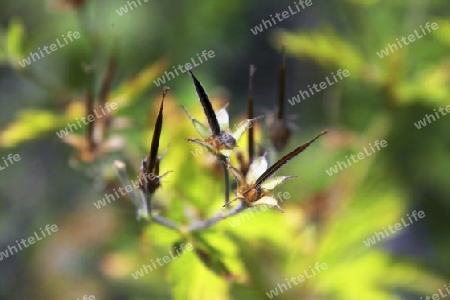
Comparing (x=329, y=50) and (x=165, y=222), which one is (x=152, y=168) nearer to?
(x=165, y=222)

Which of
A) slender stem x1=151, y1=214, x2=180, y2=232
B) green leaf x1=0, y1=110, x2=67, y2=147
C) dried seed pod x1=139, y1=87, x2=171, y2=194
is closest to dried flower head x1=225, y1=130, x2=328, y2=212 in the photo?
dried seed pod x1=139, y1=87, x2=171, y2=194

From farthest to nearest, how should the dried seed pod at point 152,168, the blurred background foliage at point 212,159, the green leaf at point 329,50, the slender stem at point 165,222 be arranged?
the green leaf at point 329,50, the blurred background foliage at point 212,159, the slender stem at point 165,222, the dried seed pod at point 152,168

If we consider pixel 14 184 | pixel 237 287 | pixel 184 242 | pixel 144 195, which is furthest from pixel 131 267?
pixel 14 184

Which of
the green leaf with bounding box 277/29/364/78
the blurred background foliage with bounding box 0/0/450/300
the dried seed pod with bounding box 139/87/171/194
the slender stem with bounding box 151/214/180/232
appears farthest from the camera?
the green leaf with bounding box 277/29/364/78

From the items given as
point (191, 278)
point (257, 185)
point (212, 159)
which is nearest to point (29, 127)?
point (212, 159)

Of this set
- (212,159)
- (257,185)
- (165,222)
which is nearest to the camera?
(257,185)

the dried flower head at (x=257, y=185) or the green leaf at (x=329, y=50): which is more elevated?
the green leaf at (x=329, y=50)

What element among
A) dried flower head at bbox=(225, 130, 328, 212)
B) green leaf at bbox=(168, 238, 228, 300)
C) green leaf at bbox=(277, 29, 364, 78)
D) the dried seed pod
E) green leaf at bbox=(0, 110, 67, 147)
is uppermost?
green leaf at bbox=(0, 110, 67, 147)

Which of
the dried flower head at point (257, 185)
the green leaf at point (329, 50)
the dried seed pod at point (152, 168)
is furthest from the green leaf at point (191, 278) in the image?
the green leaf at point (329, 50)

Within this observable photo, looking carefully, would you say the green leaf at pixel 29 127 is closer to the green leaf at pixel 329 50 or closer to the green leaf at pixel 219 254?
the green leaf at pixel 219 254

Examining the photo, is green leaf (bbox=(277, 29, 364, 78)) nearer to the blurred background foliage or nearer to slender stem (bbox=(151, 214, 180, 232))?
the blurred background foliage
